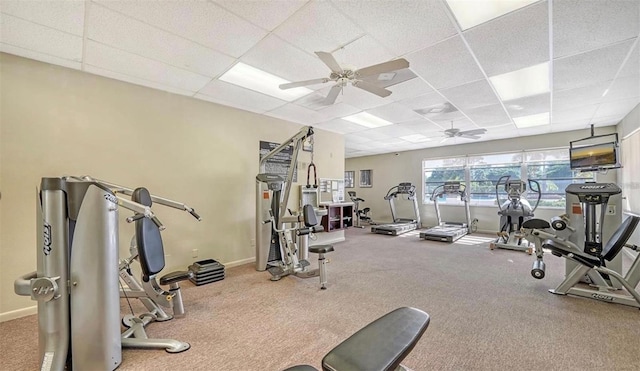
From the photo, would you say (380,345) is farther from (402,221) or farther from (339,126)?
(402,221)

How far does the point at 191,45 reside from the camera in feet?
8.43

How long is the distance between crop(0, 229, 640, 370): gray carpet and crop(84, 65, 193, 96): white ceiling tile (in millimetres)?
2638

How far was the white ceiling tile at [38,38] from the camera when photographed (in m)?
2.21

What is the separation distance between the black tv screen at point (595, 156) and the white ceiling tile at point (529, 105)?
0.89m

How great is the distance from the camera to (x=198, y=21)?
2.22 metres

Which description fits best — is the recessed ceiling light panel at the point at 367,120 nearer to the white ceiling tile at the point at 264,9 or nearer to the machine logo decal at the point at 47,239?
the white ceiling tile at the point at 264,9

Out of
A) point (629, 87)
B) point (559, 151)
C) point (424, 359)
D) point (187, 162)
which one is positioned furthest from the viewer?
point (559, 151)

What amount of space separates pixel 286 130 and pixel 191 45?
2646 mm

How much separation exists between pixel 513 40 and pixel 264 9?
2316 millimetres

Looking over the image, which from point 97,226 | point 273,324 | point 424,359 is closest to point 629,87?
point 424,359

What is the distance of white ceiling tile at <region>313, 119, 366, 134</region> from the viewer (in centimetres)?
545

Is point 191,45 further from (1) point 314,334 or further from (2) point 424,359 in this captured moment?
(2) point 424,359

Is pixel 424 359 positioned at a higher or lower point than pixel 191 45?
lower

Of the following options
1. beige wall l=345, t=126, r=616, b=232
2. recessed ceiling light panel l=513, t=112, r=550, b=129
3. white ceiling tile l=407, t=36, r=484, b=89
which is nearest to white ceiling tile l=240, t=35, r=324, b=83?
white ceiling tile l=407, t=36, r=484, b=89
